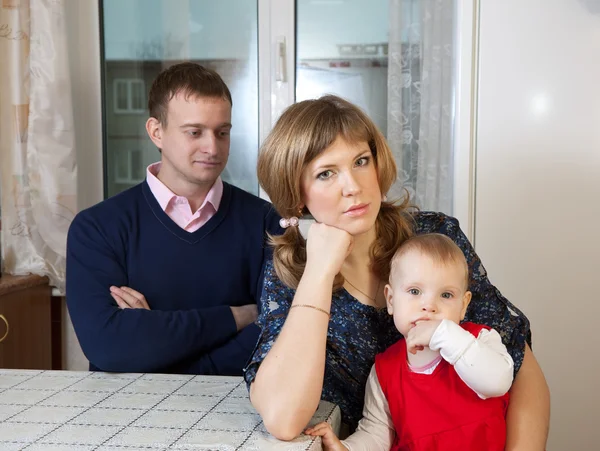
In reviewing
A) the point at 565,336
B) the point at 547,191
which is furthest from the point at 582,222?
the point at 565,336

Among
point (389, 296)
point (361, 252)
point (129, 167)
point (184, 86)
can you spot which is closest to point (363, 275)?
point (361, 252)

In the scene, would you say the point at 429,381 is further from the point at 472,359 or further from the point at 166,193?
the point at 166,193

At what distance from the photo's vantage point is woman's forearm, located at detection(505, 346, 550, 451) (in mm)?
1363

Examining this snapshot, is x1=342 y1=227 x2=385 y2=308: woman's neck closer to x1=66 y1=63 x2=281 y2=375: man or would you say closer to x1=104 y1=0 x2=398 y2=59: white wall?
x1=66 y1=63 x2=281 y2=375: man

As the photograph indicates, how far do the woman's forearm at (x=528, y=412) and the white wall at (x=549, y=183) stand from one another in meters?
1.15

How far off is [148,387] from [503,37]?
1.78 m

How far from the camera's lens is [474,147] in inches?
102

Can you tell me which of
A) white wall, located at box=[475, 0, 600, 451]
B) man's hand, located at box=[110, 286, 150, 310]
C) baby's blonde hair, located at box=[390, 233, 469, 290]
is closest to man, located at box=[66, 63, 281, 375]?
man's hand, located at box=[110, 286, 150, 310]

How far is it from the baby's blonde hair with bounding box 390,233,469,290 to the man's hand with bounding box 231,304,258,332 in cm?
59

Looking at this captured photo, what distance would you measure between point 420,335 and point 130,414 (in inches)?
20.8

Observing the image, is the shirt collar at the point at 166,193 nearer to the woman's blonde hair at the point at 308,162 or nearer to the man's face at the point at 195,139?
the man's face at the point at 195,139

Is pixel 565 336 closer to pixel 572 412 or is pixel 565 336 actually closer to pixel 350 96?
pixel 572 412

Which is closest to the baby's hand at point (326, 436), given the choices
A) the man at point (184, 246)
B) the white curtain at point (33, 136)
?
the man at point (184, 246)

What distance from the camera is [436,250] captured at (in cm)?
136
